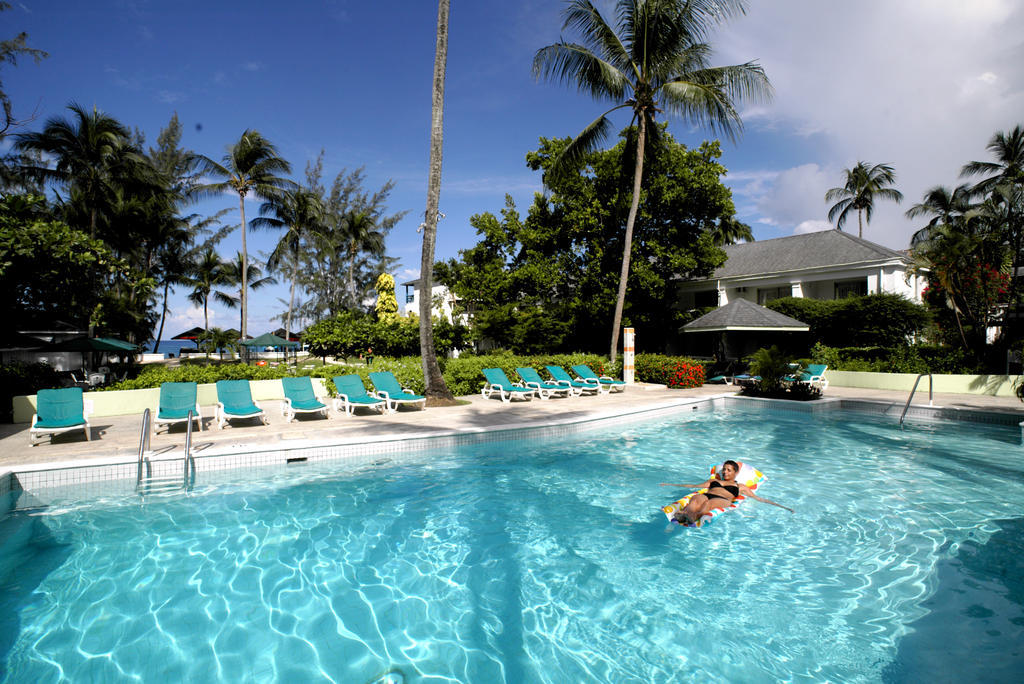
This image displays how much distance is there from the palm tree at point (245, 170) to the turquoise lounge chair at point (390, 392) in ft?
59.5

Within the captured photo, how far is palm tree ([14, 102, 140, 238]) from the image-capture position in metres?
20.4

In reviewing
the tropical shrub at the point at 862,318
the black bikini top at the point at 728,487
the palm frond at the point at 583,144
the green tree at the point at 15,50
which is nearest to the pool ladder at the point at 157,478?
the black bikini top at the point at 728,487

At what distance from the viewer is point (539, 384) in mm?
14578

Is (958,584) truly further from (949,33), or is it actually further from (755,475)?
(949,33)

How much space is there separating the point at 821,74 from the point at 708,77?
10.8ft

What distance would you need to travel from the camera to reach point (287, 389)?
1088 centimetres

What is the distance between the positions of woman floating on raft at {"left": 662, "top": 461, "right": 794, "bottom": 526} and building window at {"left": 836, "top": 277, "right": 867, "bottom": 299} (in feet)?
66.1

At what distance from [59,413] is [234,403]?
8.60 feet

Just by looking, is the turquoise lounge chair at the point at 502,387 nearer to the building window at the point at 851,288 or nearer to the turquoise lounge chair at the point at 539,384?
the turquoise lounge chair at the point at 539,384

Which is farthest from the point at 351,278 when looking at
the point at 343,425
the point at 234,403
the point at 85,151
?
the point at 343,425

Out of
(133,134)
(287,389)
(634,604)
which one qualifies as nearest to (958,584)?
(634,604)

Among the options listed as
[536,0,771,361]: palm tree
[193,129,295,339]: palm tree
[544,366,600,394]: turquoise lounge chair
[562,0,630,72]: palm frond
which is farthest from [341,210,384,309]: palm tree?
[544,366,600,394]: turquoise lounge chair

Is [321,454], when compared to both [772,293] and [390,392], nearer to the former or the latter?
[390,392]

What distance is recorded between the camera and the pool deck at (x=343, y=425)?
7637 millimetres
